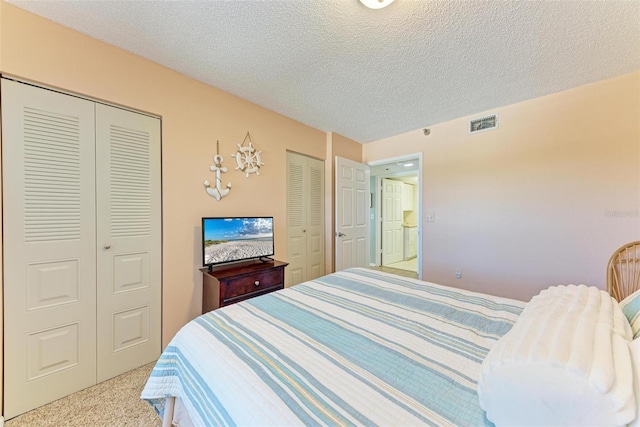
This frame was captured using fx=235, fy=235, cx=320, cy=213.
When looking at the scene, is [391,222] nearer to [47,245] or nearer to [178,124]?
[178,124]

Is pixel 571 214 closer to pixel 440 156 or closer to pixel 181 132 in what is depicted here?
pixel 440 156

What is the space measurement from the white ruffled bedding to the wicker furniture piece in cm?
164

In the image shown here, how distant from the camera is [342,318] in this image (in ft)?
3.85

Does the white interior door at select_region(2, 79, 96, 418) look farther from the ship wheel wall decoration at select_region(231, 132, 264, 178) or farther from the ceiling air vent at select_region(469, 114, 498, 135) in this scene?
the ceiling air vent at select_region(469, 114, 498, 135)

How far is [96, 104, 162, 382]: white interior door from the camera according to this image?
1709 mm

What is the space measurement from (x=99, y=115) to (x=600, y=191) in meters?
4.21

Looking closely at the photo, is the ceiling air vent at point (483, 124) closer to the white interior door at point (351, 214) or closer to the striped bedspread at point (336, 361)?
the white interior door at point (351, 214)

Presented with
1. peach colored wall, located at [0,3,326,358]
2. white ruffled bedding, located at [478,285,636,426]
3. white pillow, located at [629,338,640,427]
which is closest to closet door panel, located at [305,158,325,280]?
peach colored wall, located at [0,3,326,358]

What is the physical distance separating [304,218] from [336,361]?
2.41 metres

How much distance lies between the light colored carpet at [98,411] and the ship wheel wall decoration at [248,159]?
1.94m

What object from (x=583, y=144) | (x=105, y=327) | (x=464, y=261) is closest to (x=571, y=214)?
(x=583, y=144)

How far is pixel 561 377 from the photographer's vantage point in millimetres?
525

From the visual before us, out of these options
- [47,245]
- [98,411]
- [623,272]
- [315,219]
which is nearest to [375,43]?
[315,219]

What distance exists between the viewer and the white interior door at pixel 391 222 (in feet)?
17.2
